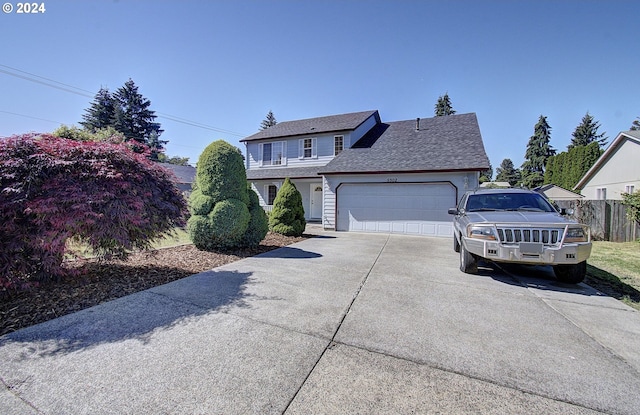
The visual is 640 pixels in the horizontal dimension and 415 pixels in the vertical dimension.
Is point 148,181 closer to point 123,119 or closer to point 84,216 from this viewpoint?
point 84,216

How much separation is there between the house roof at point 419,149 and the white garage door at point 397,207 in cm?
78

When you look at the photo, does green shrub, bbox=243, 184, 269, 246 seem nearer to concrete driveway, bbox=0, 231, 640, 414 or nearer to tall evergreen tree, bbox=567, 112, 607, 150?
concrete driveway, bbox=0, 231, 640, 414

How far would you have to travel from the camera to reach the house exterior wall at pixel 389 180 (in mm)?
9500

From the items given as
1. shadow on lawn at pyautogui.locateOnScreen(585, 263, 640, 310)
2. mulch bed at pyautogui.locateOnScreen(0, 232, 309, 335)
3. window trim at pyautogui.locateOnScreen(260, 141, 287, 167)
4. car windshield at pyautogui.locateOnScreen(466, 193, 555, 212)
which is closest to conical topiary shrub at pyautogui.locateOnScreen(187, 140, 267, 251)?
mulch bed at pyautogui.locateOnScreen(0, 232, 309, 335)

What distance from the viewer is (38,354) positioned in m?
2.27

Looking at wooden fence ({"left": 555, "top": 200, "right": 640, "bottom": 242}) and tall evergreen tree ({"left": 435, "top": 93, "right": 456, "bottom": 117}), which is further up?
tall evergreen tree ({"left": 435, "top": 93, "right": 456, "bottom": 117})

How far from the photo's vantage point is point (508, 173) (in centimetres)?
5372

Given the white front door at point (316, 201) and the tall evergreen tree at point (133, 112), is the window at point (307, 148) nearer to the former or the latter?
the white front door at point (316, 201)

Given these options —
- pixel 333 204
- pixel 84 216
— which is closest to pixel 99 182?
pixel 84 216

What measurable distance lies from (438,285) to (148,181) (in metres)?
5.43

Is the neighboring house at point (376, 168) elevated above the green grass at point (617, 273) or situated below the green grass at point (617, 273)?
above

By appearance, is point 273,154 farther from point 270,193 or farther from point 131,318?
point 131,318

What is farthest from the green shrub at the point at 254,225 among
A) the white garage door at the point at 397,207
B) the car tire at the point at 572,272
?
the car tire at the point at 572,272

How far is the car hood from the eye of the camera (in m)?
4.32
